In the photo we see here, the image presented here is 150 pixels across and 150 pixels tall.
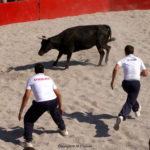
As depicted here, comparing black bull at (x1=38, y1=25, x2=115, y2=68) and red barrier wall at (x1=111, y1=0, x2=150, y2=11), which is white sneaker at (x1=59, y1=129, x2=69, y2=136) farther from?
red barrier wall at (x1=111, y1=0, x2=150, y2=11)

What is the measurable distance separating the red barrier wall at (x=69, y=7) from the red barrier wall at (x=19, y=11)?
0.38 meters

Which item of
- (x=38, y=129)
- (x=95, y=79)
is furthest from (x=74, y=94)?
(x=38, y=129)

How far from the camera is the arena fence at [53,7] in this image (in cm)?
1792

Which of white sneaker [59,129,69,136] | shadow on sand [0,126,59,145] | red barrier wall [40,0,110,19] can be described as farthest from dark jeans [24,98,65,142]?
red barrier wall [40,0,110,19]

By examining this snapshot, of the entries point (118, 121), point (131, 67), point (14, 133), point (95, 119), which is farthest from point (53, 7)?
point (118, 121)

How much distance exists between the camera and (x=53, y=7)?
18.8 meters

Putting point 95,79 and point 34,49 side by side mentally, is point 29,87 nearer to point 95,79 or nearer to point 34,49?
point 95,79

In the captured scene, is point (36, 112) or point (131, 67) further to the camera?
point (131, 67)

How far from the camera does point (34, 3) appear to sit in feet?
60.1

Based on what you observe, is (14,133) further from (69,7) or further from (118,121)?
(69,7)

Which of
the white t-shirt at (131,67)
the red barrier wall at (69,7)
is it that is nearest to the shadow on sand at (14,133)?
the white t-shirt at (131,67)

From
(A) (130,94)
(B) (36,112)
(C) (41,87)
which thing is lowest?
(B) (36,112)

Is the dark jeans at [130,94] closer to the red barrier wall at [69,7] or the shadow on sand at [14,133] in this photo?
the shadow on sand at [14,133]

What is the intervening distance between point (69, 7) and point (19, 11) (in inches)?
94.4
